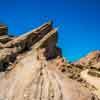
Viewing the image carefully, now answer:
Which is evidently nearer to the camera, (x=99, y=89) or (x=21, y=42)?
(x=99, y=89)

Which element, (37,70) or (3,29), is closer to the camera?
(37,70)

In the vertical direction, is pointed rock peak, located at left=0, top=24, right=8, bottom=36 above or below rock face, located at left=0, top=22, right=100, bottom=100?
above

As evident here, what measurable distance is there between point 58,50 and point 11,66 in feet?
36.2

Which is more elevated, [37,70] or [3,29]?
[3,29]

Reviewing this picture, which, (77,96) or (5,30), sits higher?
(5,30)

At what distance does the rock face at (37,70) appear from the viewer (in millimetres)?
43156

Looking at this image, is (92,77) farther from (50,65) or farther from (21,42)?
(21,42)

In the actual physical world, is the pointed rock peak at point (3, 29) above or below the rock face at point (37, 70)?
above

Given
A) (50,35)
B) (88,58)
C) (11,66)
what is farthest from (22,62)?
(88,58)

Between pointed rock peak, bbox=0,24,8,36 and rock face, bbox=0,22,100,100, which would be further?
pointed rock peak, bbox=0,24,8,36

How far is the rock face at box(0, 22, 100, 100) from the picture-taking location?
43156mm

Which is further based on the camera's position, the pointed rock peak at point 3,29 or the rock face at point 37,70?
the pointed rock peak at point 3,29

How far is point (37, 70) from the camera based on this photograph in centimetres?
4638

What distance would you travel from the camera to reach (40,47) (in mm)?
52406
